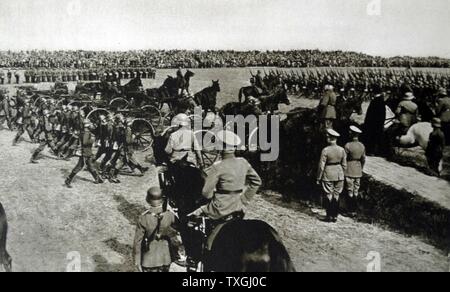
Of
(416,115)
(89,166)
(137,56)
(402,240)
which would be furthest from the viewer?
(137,56)

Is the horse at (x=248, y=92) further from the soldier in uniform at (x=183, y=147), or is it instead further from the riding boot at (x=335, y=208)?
the riding boot at (x=335, y=208)

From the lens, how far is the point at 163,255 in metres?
4.79

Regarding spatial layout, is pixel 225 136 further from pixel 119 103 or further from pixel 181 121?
pixel 119 103

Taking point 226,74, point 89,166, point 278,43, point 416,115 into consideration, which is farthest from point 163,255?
point 416,115

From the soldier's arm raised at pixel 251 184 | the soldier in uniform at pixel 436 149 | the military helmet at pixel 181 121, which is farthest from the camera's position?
the military helmet at pixel 181 121

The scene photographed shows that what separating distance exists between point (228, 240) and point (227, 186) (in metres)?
0.60

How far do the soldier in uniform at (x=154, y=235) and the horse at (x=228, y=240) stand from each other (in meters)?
0.36

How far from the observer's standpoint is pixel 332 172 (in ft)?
17.6

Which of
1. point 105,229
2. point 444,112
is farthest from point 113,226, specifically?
point 444,112

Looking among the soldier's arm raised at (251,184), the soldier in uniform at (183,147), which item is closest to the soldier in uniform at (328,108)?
the soldier's arm raised at (251,184)

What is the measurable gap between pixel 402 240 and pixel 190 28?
12.9 ft

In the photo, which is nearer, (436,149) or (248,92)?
(436,149)

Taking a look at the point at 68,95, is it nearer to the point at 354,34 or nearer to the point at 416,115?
the point at 354,34

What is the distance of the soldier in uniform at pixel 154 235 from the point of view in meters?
4.58
